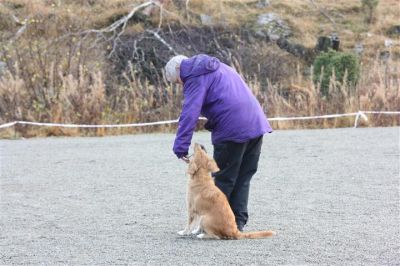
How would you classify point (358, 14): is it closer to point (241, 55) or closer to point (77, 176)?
point (241, 55)

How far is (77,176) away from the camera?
10359mm

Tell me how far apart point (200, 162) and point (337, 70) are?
44.1 ft

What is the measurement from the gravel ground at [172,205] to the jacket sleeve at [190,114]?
849mm

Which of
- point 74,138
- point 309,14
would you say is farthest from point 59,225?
point 309,14

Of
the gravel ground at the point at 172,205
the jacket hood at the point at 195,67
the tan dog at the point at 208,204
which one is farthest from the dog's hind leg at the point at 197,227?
the jacket hood at the point at 195,67

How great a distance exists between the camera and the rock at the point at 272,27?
2616 cm

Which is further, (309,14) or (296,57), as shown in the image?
(309,14)

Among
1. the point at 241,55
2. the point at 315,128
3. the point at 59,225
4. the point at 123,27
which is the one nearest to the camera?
the point at 59,225

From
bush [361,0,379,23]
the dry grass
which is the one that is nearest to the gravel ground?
the dry grass

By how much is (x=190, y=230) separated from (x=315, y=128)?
1057 centimetres

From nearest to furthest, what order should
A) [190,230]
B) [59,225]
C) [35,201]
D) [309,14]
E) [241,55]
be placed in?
[190,230], [59,225], [35,201], [241,55], [309,14]

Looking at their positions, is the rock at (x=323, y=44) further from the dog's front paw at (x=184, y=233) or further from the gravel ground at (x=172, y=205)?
the dog's front paw at (x=184, y=233)

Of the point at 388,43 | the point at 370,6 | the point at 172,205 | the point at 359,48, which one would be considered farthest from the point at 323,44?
the point at 172,205

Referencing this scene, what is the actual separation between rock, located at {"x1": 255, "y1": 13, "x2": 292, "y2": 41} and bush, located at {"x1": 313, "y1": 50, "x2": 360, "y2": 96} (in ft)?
20.9
